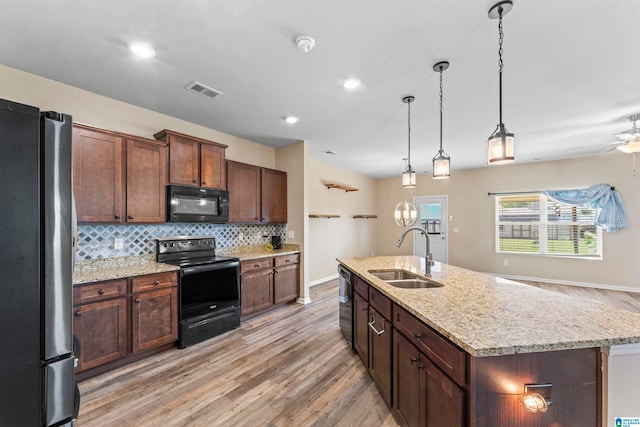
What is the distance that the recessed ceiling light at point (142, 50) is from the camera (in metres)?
1.96

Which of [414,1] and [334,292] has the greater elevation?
[414,1]

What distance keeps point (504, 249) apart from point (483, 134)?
137 inches

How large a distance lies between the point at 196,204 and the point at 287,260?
5.17ft

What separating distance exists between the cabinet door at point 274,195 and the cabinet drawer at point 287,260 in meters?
0.64

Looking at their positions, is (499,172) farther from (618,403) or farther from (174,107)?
(174,107)

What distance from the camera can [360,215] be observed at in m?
7.21

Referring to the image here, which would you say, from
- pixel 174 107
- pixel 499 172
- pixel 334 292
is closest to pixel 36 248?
pixel 174 107

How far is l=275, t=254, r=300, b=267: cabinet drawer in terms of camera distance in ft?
12.9

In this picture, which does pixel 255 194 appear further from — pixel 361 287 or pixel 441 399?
pixel 441 399

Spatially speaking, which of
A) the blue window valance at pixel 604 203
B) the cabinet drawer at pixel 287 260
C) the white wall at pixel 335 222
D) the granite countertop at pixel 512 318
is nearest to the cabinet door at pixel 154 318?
the cabinet drawer at pixel 287 260

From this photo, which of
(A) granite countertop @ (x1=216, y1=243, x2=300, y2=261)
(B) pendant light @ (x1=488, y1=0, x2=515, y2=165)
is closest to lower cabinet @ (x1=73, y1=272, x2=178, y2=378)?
(A) granite countertop @ (x1=216, y1=243, x2=300, y2=261)

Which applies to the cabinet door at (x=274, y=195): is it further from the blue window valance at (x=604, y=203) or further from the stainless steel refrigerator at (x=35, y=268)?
the blue window valance at (x=604, y=203)

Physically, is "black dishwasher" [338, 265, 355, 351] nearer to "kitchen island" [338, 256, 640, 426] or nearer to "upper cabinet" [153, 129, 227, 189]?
"kitchen island" [338, 256, 640, 426]

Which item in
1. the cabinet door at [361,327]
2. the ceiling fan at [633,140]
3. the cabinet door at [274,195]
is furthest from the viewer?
the cabinet door at [274,195]
